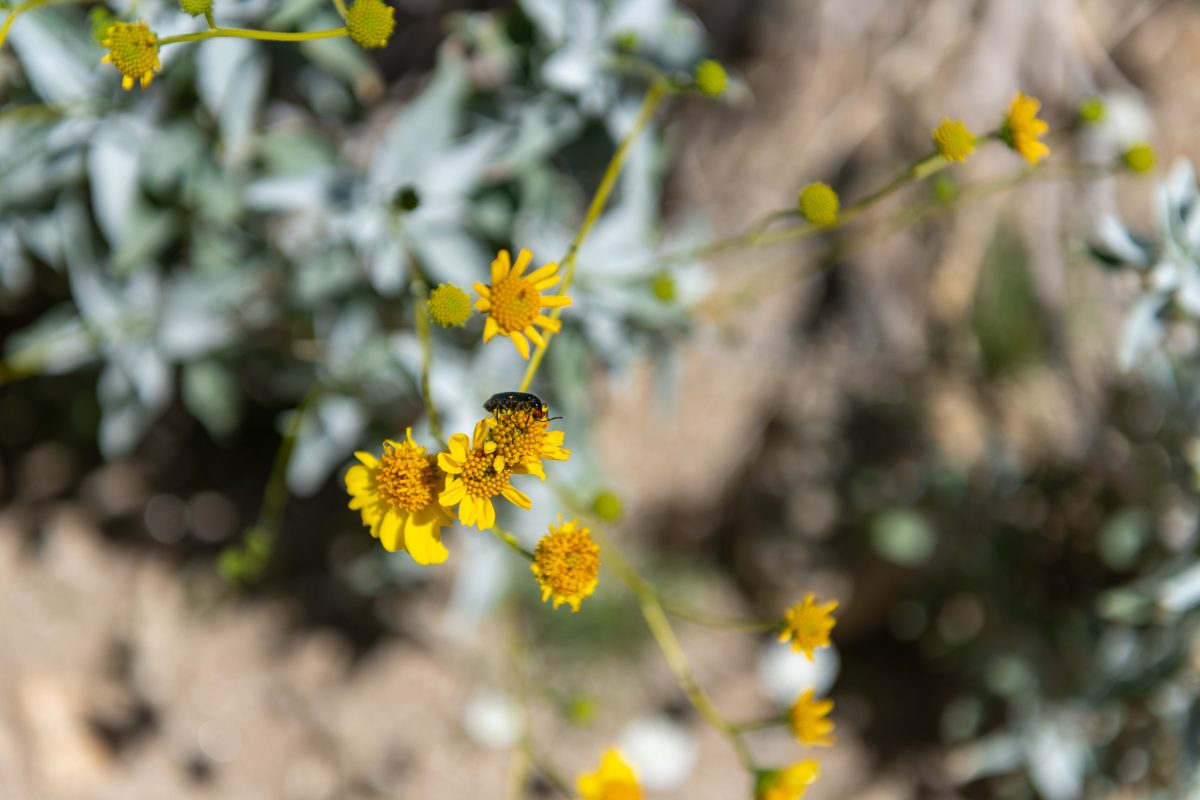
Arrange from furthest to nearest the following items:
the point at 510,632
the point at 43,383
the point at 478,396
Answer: the point at 510,632 < the point at 43,383 < the point at 478,396

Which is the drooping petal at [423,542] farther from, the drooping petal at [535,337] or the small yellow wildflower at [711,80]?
the small yellow wildflower at [711,80]

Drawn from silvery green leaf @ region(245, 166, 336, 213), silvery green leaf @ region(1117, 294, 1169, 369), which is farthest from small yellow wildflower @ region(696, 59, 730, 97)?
silvery green leaf @ region(1117, 294, 1169, 369)

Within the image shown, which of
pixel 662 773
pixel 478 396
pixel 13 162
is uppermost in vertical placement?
pixel 13 162

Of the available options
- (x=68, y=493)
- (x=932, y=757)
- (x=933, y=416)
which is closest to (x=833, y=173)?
(x=933, y=416)

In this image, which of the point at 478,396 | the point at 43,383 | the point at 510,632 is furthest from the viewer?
the point at 510,632

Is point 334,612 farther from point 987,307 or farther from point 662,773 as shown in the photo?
point 987,307

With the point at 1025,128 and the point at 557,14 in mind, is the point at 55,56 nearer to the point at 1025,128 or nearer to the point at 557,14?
the point at 557,14

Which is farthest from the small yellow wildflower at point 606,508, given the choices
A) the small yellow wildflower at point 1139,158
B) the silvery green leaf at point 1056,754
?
the silvery green leaf at point 1056,754

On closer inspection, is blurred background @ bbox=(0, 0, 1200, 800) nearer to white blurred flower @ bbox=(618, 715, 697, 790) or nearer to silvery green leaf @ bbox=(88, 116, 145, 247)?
white blurred flower @ bbox=(618, 715, 697, 790)
